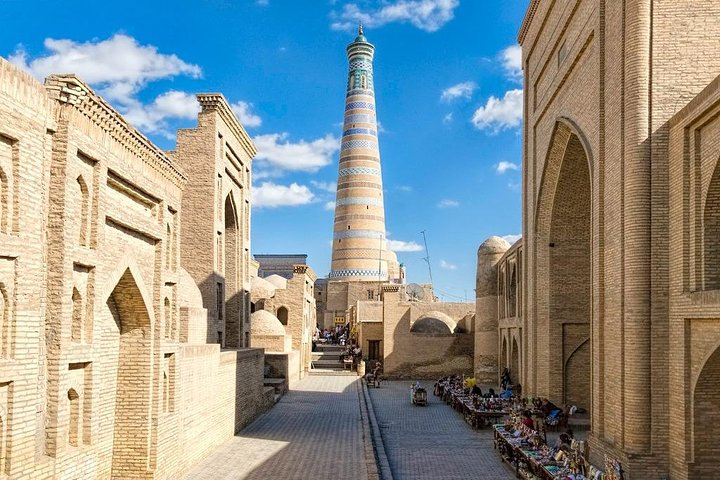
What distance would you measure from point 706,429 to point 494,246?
1654 centimetres

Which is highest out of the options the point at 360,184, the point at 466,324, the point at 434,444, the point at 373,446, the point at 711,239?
the point at 360,184

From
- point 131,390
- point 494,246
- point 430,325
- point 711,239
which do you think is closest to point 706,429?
point 711,239

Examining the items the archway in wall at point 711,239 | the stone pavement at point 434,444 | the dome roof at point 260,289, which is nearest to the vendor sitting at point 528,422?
the stone pavement at point 434,444

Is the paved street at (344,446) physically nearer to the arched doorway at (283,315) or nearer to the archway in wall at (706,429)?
the archway in wall at (706,429)

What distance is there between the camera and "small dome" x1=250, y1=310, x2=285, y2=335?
2420cm

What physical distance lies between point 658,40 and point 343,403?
13075 mm

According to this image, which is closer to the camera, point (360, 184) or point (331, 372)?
point (331, 372)

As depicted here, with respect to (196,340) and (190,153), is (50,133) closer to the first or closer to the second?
(196,340)

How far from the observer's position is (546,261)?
16.0 m

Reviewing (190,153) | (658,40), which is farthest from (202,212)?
(658,40)

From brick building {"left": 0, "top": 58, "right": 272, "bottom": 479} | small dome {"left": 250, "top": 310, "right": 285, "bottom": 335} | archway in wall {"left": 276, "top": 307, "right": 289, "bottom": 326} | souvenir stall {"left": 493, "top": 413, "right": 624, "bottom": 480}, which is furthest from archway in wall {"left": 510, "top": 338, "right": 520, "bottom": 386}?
brick building {"left": 0, "top": 58, "right": 272, "bottom": 479}

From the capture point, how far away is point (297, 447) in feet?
42.4

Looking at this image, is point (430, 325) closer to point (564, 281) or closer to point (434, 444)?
→ point (564, 281)

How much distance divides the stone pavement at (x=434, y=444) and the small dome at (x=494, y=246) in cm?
648
